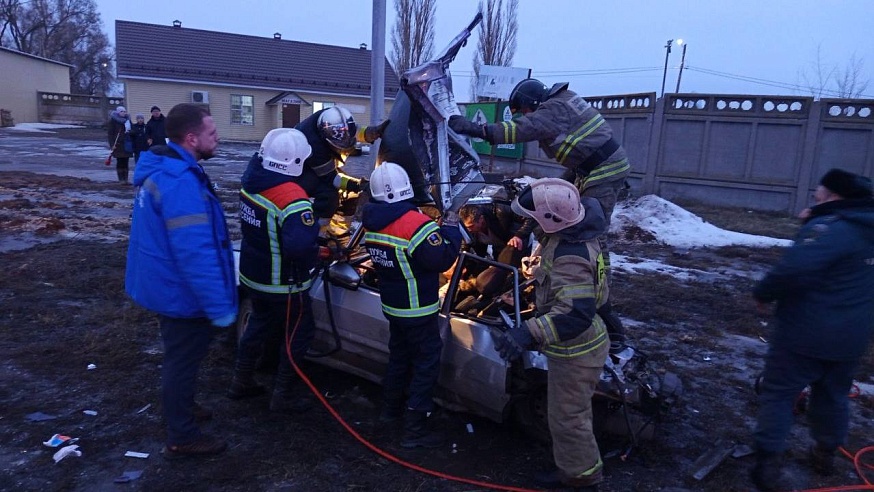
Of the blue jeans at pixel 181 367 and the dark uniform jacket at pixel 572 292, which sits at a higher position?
the dark uniform jacket at pixel 572 292

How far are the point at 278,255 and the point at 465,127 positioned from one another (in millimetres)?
1577

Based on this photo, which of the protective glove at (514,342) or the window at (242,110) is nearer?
the protective glove at (514,342)

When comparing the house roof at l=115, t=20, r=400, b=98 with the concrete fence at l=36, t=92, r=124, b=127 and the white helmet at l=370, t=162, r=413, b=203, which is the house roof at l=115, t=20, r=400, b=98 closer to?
the concrete fence at l=36, t=92, r=124, b=127

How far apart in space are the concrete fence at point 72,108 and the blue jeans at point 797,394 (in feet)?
150

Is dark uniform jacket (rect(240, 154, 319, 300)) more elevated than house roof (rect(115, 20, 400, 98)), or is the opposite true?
house roof (rect(115, 20, 400, 98))

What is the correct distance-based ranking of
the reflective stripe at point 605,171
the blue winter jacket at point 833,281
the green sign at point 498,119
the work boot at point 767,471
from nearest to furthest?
the blue winter jacket at point 833,281, the work boot at point 767,471, the reflective stripe at point 605,171, the green sign at point 498,119

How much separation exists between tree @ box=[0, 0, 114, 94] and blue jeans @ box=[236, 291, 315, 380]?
6174cm

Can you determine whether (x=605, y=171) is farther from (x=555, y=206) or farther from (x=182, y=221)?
(x=182, y=221)

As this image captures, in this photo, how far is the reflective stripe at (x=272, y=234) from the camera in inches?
153

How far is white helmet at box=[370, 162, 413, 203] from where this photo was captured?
3791 millimetres

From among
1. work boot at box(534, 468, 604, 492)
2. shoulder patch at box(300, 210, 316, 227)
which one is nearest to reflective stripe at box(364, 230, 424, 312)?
shoulder patch at box(300, 210, 316, 227)

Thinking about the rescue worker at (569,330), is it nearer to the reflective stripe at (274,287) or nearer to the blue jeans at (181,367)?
the reflective stripe at (274,287)

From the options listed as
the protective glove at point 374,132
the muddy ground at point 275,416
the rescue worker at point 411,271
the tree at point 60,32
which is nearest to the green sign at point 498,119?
the muddy ground at point 275,416

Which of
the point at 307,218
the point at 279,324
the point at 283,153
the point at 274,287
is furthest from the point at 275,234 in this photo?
the point at 279,324
